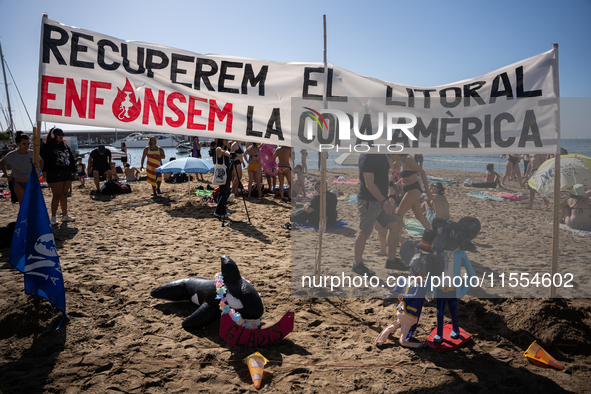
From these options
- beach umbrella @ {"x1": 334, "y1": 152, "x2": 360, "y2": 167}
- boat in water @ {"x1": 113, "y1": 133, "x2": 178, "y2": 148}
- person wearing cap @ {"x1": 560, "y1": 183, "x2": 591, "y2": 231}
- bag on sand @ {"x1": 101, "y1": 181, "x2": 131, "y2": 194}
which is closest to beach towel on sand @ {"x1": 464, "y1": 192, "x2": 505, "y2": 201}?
person wearing cap @ {"x1": 560, "y1": 183, "x2": 591, "y2": 231}

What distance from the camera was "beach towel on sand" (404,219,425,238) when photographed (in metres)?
5.87

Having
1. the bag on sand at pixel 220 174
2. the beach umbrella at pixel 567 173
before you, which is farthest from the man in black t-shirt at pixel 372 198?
the beach umbrella at pixel 567 173

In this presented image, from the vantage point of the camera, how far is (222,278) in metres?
3.52

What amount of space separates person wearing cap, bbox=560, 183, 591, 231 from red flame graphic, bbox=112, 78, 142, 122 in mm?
8145

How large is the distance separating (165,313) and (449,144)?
3.66 m

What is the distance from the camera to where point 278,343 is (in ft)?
10.7

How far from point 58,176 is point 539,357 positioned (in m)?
7.95

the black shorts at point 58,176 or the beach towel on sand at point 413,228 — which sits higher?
the black shorts at point 58,176

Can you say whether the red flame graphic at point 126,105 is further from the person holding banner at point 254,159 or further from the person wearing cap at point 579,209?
the person wearing cap at point 579,209

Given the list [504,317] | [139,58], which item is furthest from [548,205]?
[139,58]

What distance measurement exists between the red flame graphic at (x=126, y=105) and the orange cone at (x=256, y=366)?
106 inches

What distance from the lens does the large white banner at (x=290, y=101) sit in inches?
141

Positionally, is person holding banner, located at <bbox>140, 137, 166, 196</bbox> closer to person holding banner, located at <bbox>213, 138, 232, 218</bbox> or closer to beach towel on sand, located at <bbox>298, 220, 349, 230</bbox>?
person holding banner, located at <bbox>213, 138, 232, 218</bbox>

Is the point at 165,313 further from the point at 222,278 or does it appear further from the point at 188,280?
the point at 222,278
